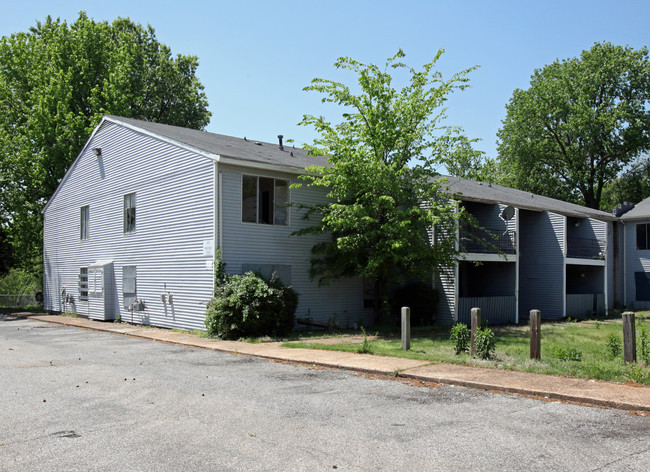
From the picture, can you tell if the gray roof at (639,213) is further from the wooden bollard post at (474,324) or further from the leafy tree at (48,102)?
the leafy tree at (48,102)

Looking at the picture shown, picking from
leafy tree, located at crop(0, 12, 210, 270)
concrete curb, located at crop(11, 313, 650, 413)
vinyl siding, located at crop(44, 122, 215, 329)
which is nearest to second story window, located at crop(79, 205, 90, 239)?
vinyl siding, located at crop(44, 122, 215, 329)

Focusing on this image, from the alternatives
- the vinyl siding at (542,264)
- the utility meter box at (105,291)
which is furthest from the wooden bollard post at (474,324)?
the utility meter box at (105,291)

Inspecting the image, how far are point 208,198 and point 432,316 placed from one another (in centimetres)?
897

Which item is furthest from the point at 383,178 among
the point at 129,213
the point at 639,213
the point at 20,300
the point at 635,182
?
the point at 635,182

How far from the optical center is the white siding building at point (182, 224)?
1823 cm

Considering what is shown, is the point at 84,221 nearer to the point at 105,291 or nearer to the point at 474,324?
the point at 105,291

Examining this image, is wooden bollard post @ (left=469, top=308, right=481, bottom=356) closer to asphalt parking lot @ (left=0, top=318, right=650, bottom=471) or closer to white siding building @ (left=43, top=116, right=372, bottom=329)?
asphalt parking lot @ (left=0, top=318, right=650, bottom=471)

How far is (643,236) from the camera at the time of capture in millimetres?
32844

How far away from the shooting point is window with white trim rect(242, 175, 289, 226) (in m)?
18.7

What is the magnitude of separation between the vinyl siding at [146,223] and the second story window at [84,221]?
1.03 feet

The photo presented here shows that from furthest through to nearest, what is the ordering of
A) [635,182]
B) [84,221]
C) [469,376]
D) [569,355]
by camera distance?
[635,182]
[84,221]
[569,355]
[469,376]

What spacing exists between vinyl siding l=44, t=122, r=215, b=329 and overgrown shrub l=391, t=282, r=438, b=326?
732 cm

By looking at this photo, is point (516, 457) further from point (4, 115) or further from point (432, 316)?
point (4, 115)

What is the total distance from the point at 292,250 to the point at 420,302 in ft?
16.4
